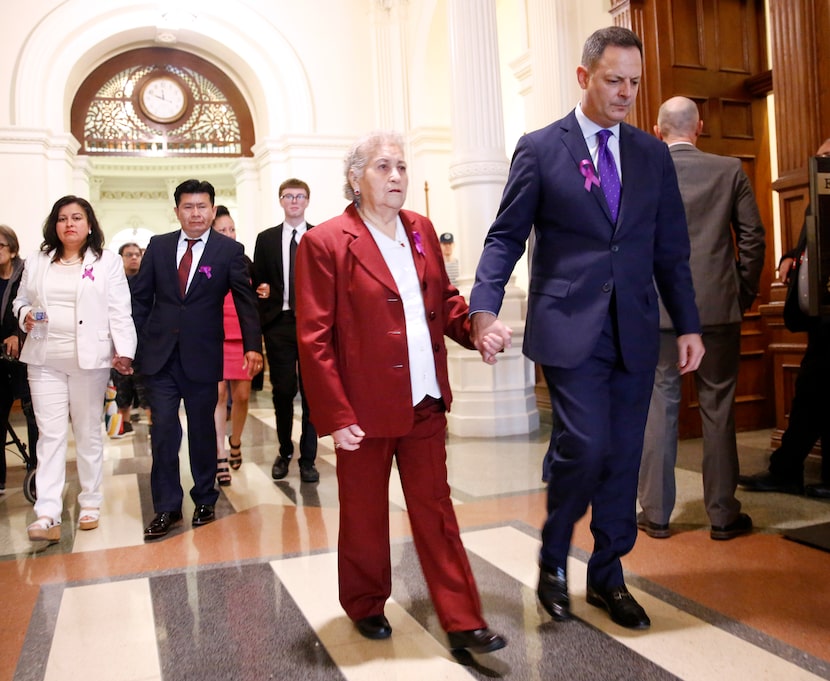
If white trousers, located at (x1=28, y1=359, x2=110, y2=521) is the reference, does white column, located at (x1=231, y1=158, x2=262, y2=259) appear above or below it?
A: above

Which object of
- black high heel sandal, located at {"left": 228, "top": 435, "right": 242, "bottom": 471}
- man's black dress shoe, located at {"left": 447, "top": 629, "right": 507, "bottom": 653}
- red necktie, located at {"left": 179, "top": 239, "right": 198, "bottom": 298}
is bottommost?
man's black dress shoe, located at {"left": 447, "top": 629, "right": 507, "bottom": 653}

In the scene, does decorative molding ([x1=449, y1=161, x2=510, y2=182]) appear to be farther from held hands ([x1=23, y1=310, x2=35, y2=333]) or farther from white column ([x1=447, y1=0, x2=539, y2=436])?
held hands ([x1=23, y1=310, x2=35, y2=333])

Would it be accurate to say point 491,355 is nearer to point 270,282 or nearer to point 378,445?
point 378,445

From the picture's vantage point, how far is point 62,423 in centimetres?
382

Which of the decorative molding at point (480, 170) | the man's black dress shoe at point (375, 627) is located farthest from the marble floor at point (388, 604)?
the decorative molding at point (480, 170)

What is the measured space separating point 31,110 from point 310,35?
365cm

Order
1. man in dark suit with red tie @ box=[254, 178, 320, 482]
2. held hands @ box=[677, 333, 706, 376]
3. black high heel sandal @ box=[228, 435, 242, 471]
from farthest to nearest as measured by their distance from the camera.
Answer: black high heel sandal @ box=[228, 435, 242, 471] < man in dark suit with red tie @ box=[254, 178, 320, 482] < held hands @ box=[677, 333, 706, 376]

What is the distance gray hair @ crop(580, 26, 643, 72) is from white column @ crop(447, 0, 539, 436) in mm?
3780

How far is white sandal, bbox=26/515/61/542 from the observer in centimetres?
358

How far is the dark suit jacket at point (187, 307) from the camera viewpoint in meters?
3.87

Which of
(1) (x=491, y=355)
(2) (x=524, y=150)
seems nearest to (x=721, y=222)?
(2) (x=524, y=150)

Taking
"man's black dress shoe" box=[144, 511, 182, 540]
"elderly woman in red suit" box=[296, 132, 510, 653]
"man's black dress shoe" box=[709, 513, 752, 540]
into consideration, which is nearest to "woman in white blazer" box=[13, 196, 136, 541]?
"man's black dress shoe" box=[144, 511, 182, 540]

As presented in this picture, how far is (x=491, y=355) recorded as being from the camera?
2.25 metres

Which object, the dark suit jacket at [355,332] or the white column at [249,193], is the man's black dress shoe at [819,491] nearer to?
the dark suit jacket at [355,332]
